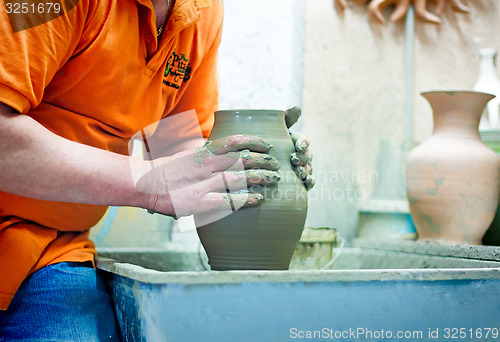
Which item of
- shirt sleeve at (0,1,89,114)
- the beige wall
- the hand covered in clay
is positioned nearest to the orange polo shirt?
shirt sleeve at (0,1,89,114)

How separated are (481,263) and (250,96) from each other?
1306 millimetres

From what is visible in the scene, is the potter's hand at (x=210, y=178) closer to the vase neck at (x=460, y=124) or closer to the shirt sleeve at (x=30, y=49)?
the shirt sleeve at (x=30, y=49)

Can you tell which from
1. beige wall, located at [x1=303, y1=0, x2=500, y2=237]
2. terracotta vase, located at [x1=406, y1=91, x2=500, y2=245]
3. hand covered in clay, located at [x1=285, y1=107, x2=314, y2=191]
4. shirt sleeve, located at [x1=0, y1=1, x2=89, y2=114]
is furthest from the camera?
beige wall, located at [x1=303, y1=0, x2=500, y2=237]

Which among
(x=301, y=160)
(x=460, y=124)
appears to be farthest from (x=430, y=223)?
(x=301, y=160)

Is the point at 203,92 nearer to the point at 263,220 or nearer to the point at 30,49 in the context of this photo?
the point at 263,220

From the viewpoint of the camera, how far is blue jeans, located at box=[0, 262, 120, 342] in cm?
116

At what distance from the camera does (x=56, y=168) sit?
1013mm

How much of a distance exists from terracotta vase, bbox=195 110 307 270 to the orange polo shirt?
0.21 meters

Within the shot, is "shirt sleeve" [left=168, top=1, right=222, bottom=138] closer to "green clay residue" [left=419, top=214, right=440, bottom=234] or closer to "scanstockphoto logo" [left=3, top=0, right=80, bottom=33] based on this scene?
"scanstockphoto logo" [left=3, top=0, right=80, bottom=33]

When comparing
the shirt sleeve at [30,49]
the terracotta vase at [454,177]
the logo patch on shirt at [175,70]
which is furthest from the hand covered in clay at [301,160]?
the terracotta vase at [454,177]

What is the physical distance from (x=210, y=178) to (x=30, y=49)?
0.42m

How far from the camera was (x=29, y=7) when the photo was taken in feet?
3.17

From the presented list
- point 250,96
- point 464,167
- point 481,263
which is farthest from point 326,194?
point 481,263

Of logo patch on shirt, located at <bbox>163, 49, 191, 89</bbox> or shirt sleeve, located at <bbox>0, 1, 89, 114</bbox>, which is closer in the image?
shirt sleeve, located at <bbox>0, 1, 89, 114</bbox>
